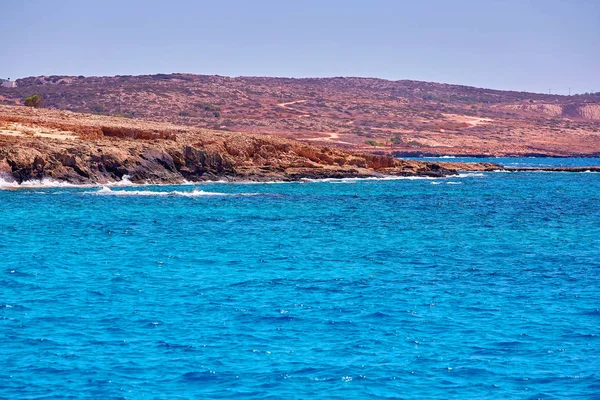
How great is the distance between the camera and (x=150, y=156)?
5784 centimetres

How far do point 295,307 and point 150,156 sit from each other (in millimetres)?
41169

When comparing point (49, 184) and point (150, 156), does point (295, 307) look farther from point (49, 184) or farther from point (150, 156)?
point (150, 156)

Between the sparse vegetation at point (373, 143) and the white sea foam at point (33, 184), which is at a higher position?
the sparse vegetation at point (373, 143)

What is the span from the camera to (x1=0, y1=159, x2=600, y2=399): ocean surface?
45.2ft

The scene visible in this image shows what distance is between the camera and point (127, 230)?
32500mm

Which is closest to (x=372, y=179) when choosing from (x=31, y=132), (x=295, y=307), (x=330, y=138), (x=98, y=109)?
(x=31, y=132)

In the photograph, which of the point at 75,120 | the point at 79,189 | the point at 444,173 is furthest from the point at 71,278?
the point at 444,173

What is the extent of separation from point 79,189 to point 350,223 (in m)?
22.0

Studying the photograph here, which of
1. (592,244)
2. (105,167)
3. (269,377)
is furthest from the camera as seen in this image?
(105,167)

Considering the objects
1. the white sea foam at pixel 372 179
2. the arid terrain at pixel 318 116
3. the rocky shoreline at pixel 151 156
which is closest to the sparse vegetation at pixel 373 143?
the arid terrain at pixel 318 116

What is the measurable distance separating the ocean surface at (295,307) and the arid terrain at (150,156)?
16.4 metres

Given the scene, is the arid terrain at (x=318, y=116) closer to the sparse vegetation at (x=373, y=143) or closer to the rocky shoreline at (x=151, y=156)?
the sparse vegetation at (x=373, y=143)

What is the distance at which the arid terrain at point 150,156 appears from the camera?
53750mm

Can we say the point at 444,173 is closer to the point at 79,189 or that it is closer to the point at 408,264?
the point at 79,189
